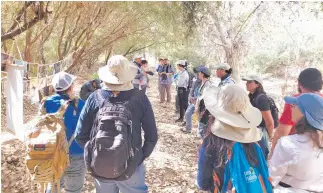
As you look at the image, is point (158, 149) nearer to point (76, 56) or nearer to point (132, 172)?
point (132, 172)

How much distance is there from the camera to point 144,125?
2.31 m

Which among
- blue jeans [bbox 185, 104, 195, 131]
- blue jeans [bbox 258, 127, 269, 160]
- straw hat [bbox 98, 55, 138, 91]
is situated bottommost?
blue jeans [bbox 185, 104, 195, 131]

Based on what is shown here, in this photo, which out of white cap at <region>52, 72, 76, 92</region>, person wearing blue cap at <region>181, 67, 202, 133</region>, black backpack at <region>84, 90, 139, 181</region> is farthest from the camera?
person wearing blue cap at <region>181, 67, 202, 133</region>

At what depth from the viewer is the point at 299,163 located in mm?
1823

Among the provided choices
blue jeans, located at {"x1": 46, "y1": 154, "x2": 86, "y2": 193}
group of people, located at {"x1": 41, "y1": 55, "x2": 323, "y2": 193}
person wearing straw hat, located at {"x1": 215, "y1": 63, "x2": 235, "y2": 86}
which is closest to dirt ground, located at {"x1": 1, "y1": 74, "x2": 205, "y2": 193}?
blue jeans, located at {"x1": 46, "y1": 154, "x2": 86, "y2": 193}

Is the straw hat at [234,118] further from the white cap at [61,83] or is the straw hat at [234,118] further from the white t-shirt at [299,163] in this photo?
the white cap at [61,83]

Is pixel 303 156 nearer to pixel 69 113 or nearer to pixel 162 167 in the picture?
pixel 69 113

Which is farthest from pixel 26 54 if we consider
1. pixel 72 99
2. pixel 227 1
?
pixel 72 99

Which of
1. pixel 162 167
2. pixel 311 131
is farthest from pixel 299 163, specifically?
pixel 162 167

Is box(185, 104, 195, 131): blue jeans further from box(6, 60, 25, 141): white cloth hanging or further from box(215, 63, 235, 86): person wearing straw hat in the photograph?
box(6, 60, 25, 141): white cloth hanging

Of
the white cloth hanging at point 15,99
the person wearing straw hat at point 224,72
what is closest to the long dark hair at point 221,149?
the person wearing straw hat at point 224,72

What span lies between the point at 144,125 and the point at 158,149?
3392mm

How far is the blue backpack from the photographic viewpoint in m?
1.74

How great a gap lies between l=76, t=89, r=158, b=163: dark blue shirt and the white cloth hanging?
1605 millimetres
